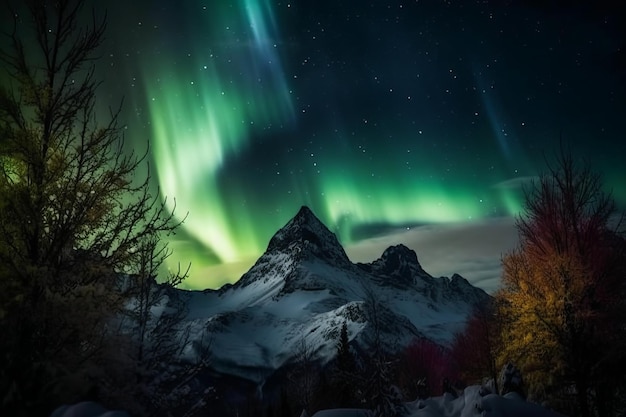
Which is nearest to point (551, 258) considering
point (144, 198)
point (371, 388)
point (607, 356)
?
point (607, 356)

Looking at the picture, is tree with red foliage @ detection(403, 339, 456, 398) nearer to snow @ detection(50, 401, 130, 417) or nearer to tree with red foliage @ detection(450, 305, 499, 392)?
tree with red foliage @ detection(450, 305, 499, 392)

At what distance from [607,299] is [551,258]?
2.28 meters

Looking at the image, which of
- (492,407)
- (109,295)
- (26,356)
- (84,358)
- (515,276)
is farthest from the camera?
(515,276)

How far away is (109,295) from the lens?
342 inches

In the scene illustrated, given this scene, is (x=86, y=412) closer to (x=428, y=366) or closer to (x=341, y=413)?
(x=341, y=413)

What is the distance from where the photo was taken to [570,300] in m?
15.1

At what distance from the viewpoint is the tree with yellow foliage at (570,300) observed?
15164 mm

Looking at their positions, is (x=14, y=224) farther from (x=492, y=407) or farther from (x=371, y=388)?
(x=492, y=407)

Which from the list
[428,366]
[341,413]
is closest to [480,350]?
[428,366]

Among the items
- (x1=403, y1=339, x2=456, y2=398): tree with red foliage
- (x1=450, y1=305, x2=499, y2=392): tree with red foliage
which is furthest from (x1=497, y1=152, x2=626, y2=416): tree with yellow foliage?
(x1=403, y1=339, x2=456, y2=398): tree with red foliage

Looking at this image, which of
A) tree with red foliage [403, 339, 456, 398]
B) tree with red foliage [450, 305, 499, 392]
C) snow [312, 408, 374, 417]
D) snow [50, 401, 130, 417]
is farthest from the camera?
tree with red foliage [403, 339, 456, 398]

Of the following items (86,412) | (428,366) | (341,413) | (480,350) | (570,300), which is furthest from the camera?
(428,366)

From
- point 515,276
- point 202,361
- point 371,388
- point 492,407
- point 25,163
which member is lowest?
point 492,407

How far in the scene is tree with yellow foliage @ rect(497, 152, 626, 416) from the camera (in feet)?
49.8
